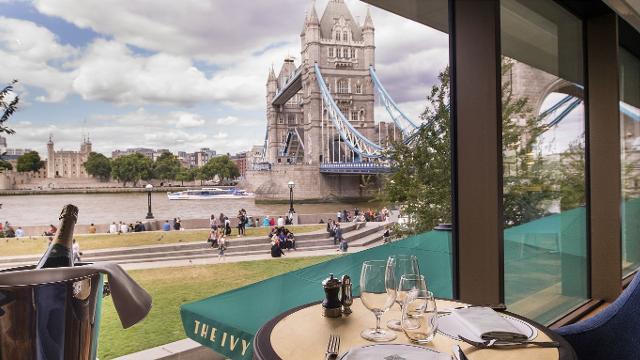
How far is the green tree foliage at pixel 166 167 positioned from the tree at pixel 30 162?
0.38m

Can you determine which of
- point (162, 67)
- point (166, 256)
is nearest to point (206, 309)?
point (166, 256)

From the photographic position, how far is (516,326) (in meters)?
1.15

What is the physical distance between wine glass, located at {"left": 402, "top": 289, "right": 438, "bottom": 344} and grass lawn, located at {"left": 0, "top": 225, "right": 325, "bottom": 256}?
100 centimetres

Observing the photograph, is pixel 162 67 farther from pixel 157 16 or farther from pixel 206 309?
pixel 206 309

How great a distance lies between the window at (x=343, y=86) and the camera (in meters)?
2.61

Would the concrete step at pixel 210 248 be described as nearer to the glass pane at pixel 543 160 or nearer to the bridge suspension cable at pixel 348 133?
the bridge suspension cable at pixel 348 133

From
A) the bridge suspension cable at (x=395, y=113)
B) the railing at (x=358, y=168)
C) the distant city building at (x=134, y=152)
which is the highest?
the bridge suspension cable at (x=395, y=113)

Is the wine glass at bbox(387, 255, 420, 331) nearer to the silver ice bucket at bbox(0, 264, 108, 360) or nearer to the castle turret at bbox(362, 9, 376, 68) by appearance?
the silver ice bucket at bbox(0, 264, 108, 360)

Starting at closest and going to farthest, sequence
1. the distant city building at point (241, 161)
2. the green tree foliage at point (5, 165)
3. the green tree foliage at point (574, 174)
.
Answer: the green tree foliage at point (5, 165)
the distant city building at point (241, 161)
the green tree foliage at point (574, 174)

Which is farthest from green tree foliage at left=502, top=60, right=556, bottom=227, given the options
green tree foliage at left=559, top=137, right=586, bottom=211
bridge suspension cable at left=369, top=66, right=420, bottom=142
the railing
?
the railing

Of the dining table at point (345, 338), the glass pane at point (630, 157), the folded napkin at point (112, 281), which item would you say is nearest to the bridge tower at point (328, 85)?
the dining table at point (345, 338)

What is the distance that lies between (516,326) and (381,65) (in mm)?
1694

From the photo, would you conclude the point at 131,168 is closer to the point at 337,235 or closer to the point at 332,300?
the point at 332,300

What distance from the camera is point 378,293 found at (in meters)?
1.10
